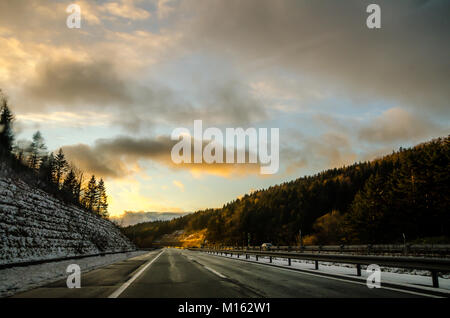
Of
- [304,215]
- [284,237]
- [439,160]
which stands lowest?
[284,237]

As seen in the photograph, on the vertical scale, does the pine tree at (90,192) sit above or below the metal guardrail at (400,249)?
above

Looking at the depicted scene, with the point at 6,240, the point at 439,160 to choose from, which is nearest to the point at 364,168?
the point at 439,160

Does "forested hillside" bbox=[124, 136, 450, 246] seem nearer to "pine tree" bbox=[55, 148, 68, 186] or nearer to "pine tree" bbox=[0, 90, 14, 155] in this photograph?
"pine tree" bbox=[55, 148, 68, 186]

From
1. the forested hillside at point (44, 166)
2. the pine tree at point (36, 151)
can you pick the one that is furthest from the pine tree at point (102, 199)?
the pine tree at point (36, 151)

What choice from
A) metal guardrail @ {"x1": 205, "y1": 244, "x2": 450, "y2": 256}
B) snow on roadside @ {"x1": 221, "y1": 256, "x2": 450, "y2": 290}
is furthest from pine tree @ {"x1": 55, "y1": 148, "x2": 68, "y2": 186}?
snow on roadside @ {"x1": 221, "y1": 256, "x2": 450, "y2": 290}

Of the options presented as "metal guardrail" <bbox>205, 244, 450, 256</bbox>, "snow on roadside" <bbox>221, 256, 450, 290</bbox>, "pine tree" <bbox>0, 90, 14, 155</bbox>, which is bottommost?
"metal guardrail" <bbox>205, 244, 450, 256</bbox>

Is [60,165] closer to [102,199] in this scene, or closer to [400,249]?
[102,199]

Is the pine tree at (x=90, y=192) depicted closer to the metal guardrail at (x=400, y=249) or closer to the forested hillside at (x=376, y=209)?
the forested hillside at (x=376, y=209)

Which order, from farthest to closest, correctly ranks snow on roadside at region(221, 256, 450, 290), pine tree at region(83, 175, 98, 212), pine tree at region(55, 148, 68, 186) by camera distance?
pine tree at region(83, 175, 98, 212)
pine tree at region(55, 148, 68, 186)
snow on roadside at region(221, 256, 450, 290)

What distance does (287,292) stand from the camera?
7504 mm

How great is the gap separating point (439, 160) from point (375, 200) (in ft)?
57.8

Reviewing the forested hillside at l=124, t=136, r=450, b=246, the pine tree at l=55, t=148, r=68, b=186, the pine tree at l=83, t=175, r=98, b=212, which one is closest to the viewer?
the forested hillside at l=124, t=136, r=450, b=246
